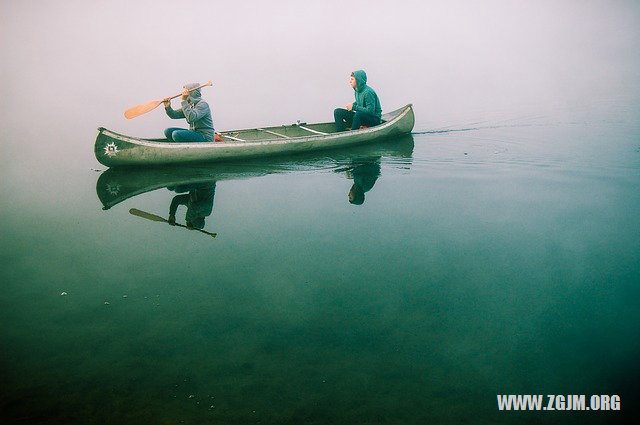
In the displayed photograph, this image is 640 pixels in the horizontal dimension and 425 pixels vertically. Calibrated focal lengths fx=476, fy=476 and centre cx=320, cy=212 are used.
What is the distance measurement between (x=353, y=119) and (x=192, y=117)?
12.9 feet

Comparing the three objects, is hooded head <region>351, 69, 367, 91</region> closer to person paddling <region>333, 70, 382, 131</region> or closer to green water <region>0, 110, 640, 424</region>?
person paddling <region>333, 70, 382, 131</region>

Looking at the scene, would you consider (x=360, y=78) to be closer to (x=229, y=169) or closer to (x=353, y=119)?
(x=353, y=119)

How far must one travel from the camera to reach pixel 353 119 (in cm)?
1098

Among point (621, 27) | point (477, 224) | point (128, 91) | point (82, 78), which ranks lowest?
point (477, 224)

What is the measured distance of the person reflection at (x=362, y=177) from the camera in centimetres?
795

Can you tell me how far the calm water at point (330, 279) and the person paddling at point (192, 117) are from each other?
68 cm

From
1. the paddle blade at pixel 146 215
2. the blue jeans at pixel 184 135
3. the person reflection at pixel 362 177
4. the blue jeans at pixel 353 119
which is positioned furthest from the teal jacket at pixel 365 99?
the paddle blade at pixel 146 215

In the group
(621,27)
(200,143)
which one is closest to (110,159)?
(200,143)

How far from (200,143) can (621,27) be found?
51833 mm

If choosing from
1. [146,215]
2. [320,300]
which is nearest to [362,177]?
[146,215]

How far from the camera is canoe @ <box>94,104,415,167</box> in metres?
8.48

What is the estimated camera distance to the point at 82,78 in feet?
83.5

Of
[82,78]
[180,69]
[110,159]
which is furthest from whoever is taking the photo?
[180,69]

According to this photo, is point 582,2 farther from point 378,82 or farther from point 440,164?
point 440,164
